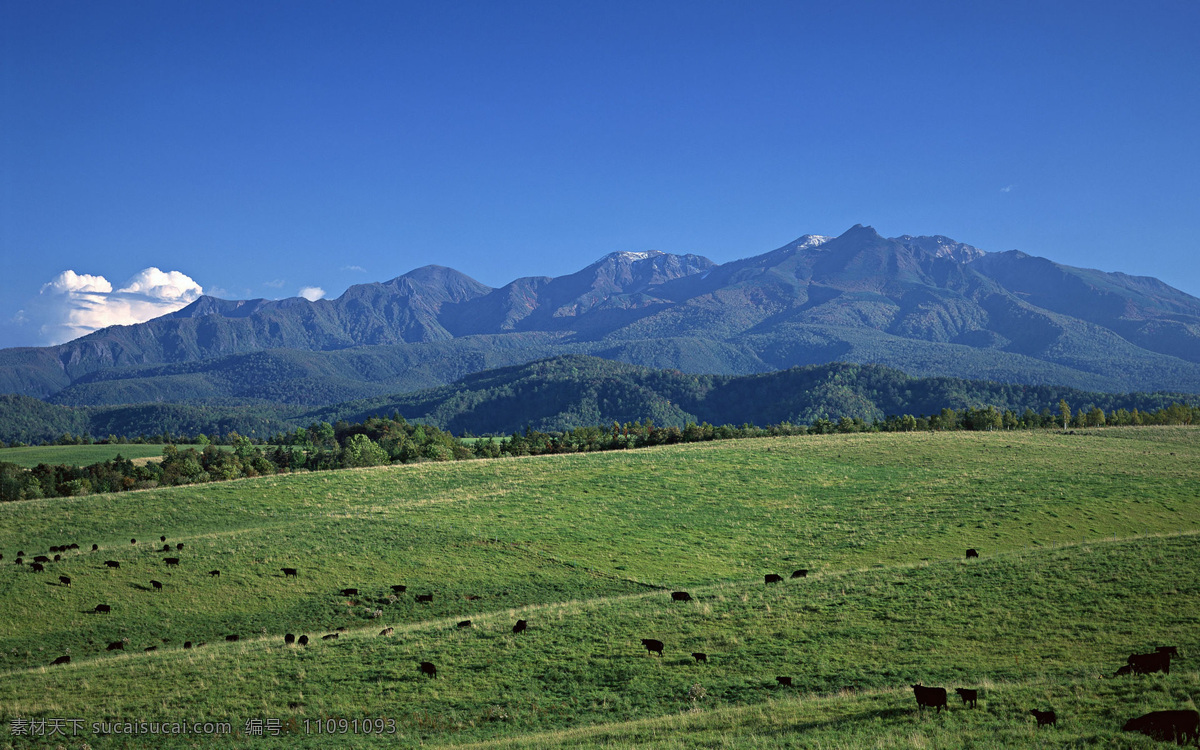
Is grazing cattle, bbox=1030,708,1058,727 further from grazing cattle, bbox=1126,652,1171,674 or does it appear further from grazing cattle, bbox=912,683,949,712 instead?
grazing cattle, bbox=1126,652,1171,674

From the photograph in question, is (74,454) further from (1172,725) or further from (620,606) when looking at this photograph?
(1172,725)

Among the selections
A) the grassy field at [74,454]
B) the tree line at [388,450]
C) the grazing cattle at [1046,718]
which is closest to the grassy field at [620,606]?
the grazing cattle at [1046,718]

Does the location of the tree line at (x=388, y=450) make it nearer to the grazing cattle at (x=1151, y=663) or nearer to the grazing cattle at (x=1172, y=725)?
the grazing cattle at (x=1151, y=663)

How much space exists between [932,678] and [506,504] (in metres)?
30.8

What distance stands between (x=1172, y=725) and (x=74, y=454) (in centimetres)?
16587

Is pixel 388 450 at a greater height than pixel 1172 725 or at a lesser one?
lesser

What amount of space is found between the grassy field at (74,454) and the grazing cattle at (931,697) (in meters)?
139

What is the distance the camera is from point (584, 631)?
2161cm

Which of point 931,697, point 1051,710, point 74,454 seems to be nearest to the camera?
point 1051,710

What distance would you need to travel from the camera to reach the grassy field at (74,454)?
124 m

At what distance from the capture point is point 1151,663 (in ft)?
47.6

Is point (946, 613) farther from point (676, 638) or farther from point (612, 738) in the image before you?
point (612, 738)

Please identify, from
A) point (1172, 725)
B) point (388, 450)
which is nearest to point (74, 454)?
point (388, 450)

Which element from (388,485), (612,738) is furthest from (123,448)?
(612,738)
